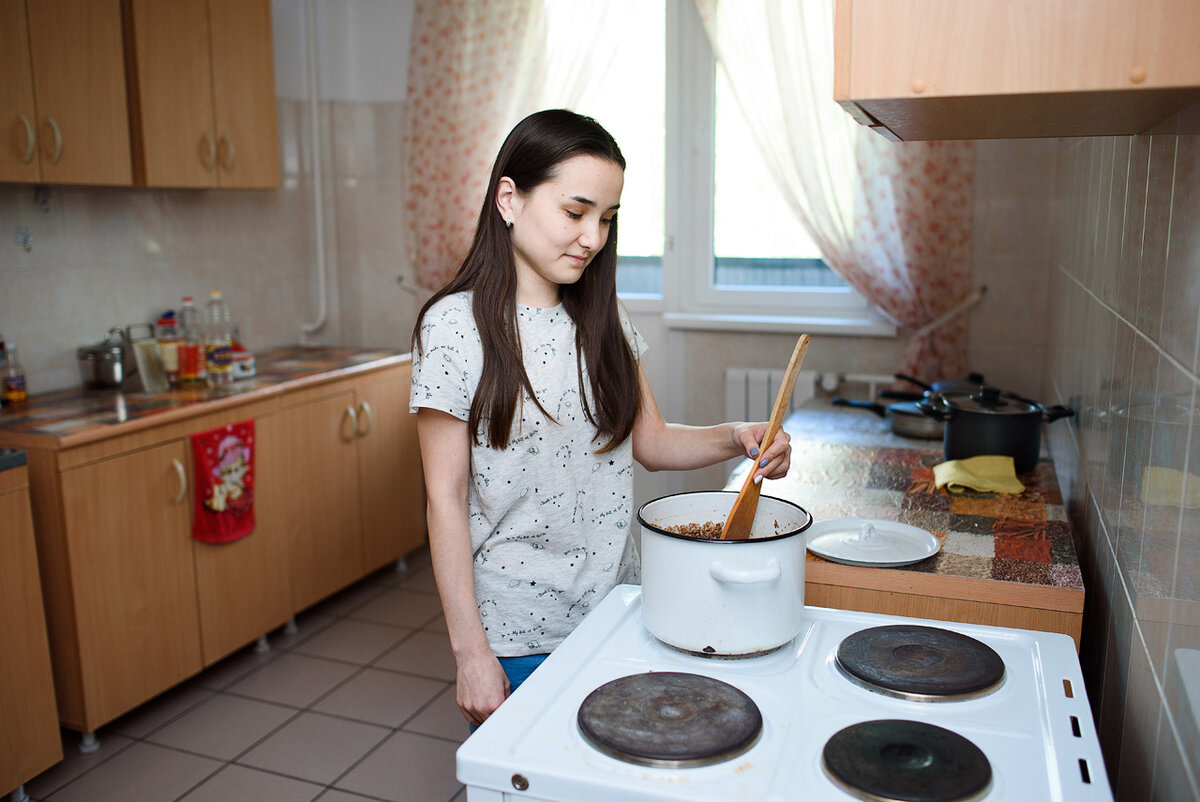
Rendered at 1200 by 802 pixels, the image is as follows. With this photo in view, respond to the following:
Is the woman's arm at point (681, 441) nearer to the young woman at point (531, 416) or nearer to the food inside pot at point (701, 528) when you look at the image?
the young woman at point (531, 416)

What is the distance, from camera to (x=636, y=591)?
1.31m

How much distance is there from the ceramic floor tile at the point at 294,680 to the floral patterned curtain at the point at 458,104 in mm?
1469

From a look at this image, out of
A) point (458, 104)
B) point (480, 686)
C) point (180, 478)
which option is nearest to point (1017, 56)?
point (480, 686)

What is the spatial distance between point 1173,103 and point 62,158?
2.55 m

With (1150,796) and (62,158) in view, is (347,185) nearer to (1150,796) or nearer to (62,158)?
(62,158)

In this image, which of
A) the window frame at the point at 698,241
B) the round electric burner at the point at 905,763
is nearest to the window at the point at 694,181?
the window frame at the point at 698,241

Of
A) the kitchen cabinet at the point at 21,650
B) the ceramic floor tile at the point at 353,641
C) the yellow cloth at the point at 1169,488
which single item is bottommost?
the ceramic floor tile at the point at 353,641

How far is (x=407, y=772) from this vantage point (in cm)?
229

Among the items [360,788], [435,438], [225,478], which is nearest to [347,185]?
[225,478]

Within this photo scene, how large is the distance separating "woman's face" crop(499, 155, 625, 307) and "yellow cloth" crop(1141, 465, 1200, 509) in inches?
28.8

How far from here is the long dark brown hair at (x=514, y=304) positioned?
51.8 inches

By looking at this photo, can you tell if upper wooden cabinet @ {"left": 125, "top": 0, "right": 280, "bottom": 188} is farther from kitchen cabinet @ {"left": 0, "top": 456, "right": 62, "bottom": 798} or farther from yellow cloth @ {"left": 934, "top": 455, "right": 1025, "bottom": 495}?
yellow cloth @ {"left": 934, "top": 455, "right": 1025, "bottom": 495}

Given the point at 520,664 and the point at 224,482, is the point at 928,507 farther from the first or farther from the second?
the point at 224,482

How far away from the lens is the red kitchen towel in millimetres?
2553
